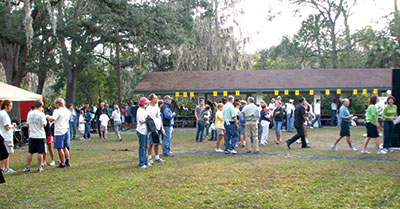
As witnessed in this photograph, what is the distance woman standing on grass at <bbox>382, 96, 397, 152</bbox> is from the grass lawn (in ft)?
3.73

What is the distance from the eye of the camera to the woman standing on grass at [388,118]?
30.4 feet

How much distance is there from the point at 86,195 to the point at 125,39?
59.5 ft

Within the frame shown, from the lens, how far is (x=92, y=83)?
38.4m

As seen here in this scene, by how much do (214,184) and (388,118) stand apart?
6221mm

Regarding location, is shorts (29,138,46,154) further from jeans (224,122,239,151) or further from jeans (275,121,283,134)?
jeans (275,121,283,134)

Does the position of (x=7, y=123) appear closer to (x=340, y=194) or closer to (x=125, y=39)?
(x=340, y=194)

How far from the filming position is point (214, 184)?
5984mm

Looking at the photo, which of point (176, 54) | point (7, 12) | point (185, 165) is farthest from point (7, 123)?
point (176, 54)

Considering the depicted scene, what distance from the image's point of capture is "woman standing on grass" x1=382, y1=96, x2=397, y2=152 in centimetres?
927

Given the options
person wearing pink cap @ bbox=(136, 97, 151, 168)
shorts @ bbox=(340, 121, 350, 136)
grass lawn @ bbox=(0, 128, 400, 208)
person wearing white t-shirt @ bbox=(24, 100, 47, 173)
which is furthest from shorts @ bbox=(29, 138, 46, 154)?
shorts @ bbox=(340, 121, 350, 136)

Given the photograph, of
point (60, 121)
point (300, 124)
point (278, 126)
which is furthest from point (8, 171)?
point (278, 126)

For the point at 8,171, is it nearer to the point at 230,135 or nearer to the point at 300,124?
the point at 230,135

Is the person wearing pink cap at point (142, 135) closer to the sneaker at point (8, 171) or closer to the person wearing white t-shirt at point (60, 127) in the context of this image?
the person wearing white t-shirt at point (60, 127)

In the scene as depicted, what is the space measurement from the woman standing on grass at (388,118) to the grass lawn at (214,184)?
114cm
